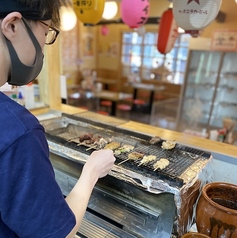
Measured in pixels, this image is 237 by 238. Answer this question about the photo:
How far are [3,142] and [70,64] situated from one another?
6.95 metres

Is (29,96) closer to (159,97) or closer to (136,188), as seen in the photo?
(136,188)

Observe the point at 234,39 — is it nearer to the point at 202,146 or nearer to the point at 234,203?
the point at 202,146

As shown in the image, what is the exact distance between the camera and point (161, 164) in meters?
1.01

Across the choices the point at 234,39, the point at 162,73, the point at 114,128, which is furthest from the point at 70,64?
the point at 114,128

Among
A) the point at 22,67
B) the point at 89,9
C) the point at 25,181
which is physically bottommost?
the point at 25,181

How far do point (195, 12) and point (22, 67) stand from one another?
1.30 m

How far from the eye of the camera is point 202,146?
1.41 metres

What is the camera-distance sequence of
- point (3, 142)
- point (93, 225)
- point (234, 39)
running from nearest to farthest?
point (3, 142) < point (93, 225) < point (234, 39)

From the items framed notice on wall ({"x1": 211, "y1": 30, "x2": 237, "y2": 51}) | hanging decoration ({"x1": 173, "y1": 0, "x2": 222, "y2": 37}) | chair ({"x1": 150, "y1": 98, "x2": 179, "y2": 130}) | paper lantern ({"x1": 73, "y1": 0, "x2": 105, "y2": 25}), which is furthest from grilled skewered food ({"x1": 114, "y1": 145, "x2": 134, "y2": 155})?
framed notice on wall ({"x1": 211, "y1": 30, "x2": 237, "y2": 51})

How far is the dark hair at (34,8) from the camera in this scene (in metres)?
0.53

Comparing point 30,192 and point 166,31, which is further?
point 166,31

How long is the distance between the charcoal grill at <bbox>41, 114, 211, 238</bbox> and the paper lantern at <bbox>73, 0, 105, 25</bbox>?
108 cm

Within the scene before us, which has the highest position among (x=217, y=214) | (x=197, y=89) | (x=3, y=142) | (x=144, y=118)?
(x=3, y=142)

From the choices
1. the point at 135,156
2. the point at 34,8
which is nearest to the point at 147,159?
the point at 135,156
